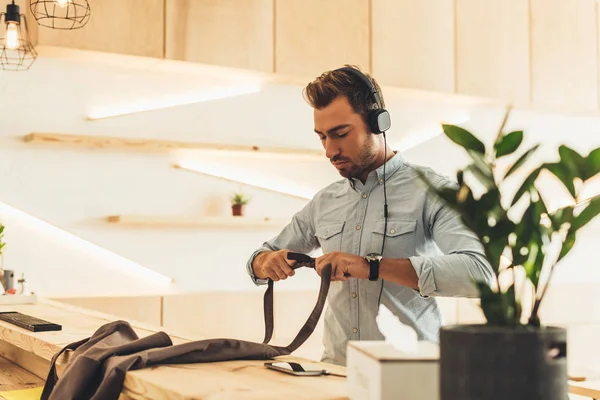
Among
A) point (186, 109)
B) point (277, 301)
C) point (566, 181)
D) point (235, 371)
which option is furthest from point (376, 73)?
point (566, 181)

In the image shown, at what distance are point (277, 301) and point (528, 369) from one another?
3784mm

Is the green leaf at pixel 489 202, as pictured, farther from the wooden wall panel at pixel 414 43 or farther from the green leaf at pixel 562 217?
the wooden wall panel at pixel 414 43

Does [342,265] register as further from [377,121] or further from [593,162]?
[593,162]

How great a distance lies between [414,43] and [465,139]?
4.08 m

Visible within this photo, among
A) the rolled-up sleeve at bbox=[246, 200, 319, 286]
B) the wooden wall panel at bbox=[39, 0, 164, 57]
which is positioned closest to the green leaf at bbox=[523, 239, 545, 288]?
the rolled-up sleeve at bbox=[246, 200, 319, 286]

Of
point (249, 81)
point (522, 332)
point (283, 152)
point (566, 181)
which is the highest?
point (249, 81)

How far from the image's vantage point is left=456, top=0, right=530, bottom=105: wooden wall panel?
5.05 meters

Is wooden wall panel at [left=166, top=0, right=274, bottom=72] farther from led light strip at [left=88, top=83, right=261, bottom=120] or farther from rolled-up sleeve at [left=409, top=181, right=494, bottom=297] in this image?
rolled-up sleeve at [left=409, top=181, right=494, bottom=297]

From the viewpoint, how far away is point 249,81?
4.57m

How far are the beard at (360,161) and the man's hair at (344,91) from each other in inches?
3.1

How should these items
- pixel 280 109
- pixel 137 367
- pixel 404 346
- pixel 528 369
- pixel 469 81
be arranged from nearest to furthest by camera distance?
pixel 528 369
pixel 404 346
pixel 137 367
pixel 280 109
pixel 469 81

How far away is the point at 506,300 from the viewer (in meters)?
0.92

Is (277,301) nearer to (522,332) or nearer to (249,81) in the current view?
(249,81)

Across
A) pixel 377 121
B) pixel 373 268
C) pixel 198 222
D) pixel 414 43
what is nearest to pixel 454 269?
pixel 373 268
